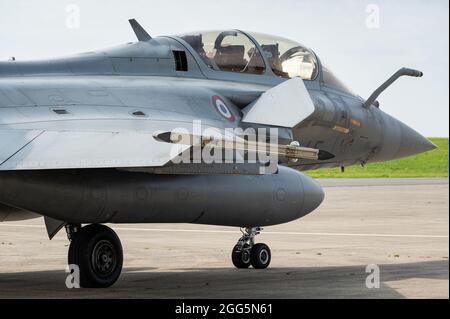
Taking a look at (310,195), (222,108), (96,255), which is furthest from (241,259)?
(96,255)

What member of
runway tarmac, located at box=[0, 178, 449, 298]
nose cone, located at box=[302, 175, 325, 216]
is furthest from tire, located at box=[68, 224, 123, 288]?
nose cone, located at box=[302, 175, 325, 216]

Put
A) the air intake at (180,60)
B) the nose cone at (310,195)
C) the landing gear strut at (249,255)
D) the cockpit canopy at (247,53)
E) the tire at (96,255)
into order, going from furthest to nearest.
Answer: the landing gear strut at (249,255), the cockpit canopy at (247,53), the air intake at (180,60), the nose cone at (310,195), the tire at (96,255)

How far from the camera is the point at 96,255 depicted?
13000mm

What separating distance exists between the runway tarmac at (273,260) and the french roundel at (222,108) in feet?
7.31

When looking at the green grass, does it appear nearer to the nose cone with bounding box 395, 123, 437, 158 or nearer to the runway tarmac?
the runway tarmac

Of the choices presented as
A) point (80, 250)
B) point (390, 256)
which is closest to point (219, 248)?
point (390, 256)

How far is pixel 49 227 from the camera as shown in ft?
47.1

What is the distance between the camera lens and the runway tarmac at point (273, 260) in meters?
13.3

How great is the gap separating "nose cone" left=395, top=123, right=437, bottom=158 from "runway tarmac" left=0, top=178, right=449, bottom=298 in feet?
5.72

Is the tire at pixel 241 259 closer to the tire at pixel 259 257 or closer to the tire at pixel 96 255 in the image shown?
the tire at pixel 259 257

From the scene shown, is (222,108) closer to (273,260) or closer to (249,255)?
(249,255)

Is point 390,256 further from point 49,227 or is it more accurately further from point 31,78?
point 31,78

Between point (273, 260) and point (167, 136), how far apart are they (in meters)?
7.58

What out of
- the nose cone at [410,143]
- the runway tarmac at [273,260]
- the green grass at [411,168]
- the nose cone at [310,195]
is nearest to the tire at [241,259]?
the runway tarmac at [273,260]
